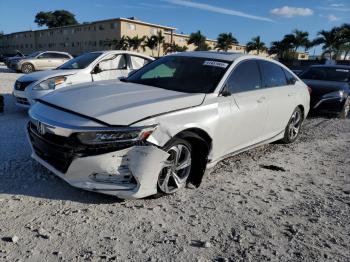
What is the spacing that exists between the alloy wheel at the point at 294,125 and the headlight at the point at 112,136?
3849 millimetres

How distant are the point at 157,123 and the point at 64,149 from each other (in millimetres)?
925

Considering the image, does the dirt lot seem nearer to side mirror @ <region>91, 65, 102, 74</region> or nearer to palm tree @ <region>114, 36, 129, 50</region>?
side mirror @ <region>91, 65, 102, 74</region>

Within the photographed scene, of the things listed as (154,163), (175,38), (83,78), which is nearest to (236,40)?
(175,38)

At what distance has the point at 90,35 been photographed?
70125 millimetres

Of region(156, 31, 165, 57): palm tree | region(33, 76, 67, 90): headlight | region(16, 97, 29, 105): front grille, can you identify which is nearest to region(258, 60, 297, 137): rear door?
region(33, 76, 67, 90): headlight

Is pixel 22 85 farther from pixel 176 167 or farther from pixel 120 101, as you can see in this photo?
pixel 176 167

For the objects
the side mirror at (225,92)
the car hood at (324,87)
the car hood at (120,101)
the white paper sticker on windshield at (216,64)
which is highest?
the white paper sticker on windshield at (216,64)

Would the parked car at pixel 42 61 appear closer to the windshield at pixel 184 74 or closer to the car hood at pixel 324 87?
the car hood at pixel 324 87

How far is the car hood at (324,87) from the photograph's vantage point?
9.62 m

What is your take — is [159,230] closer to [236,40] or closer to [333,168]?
[333,168]

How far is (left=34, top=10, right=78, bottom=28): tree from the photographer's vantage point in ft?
354

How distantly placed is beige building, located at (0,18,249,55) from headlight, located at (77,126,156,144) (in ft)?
208

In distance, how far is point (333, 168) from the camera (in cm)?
545

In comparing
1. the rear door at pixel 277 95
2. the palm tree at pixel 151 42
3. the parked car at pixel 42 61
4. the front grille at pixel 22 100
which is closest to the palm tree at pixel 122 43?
the palm tree at pixel 151 42
